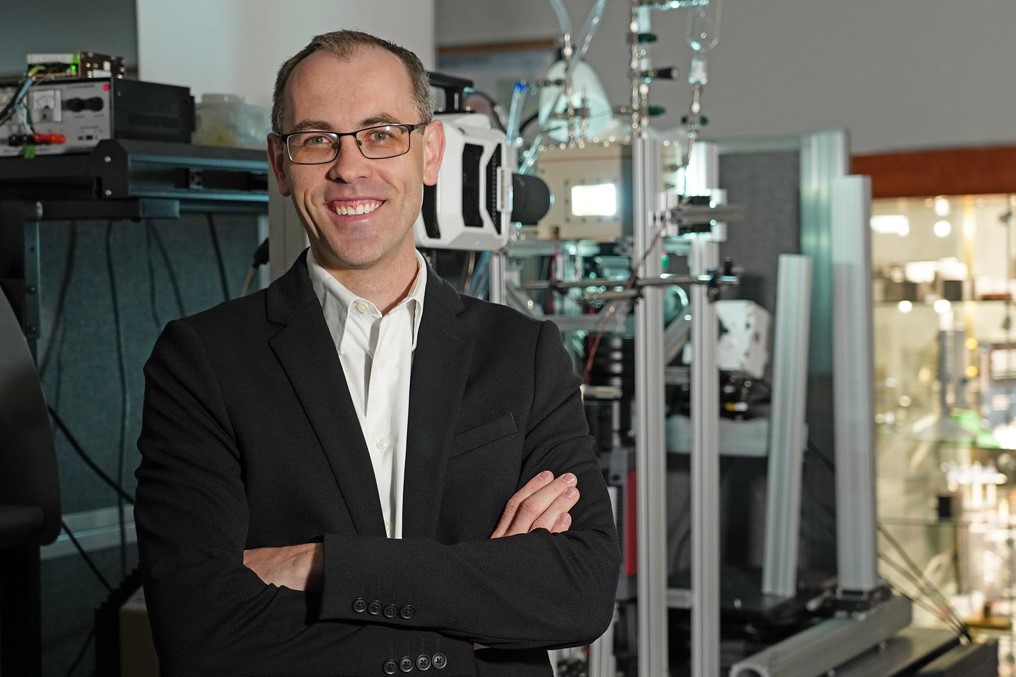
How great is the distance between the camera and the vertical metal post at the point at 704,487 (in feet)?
10.0

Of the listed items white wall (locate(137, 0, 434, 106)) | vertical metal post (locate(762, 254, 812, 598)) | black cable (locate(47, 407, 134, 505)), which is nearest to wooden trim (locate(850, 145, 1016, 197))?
vertical metal post (locate(762, 254, 812, 598))

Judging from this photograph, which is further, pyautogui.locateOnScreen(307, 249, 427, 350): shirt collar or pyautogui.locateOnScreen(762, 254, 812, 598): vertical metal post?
pyautogui.locateOnScreen(762, 254, 812, 598): vertical metal post

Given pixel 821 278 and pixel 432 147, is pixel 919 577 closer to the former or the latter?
pixel 821 278

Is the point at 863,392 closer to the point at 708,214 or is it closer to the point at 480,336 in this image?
the point at 708,214

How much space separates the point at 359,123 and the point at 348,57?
0.24 feet

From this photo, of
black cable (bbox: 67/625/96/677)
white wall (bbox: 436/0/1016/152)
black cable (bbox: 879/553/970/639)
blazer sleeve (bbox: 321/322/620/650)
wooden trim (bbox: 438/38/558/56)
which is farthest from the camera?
wooden trim (bbox: 438/38/558/56)

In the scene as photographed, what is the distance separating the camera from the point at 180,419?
1296mm

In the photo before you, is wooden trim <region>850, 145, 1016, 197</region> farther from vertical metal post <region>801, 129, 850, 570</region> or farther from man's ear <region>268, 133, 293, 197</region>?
man's ear <region>268, 133, 293, 197</region>

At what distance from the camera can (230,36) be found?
3.43 metres

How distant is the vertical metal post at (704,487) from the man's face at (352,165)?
1820 millimetres

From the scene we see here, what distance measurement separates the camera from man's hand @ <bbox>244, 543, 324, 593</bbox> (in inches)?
49.5

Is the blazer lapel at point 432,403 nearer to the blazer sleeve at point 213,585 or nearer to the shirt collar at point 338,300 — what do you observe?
the shirt collar at point 338,300

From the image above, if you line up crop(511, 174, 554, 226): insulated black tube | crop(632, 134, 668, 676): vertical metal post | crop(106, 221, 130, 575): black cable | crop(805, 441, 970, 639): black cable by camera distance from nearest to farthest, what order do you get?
crop(511, 174, 554, 226): insulated black tube, crop(632, 134, 668, 676): vertical metal post, crop(106, 221, 130, 575): black cable, crop(805, 441, 970, 639): black cable

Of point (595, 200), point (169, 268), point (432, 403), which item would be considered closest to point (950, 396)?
point (595, 200)
